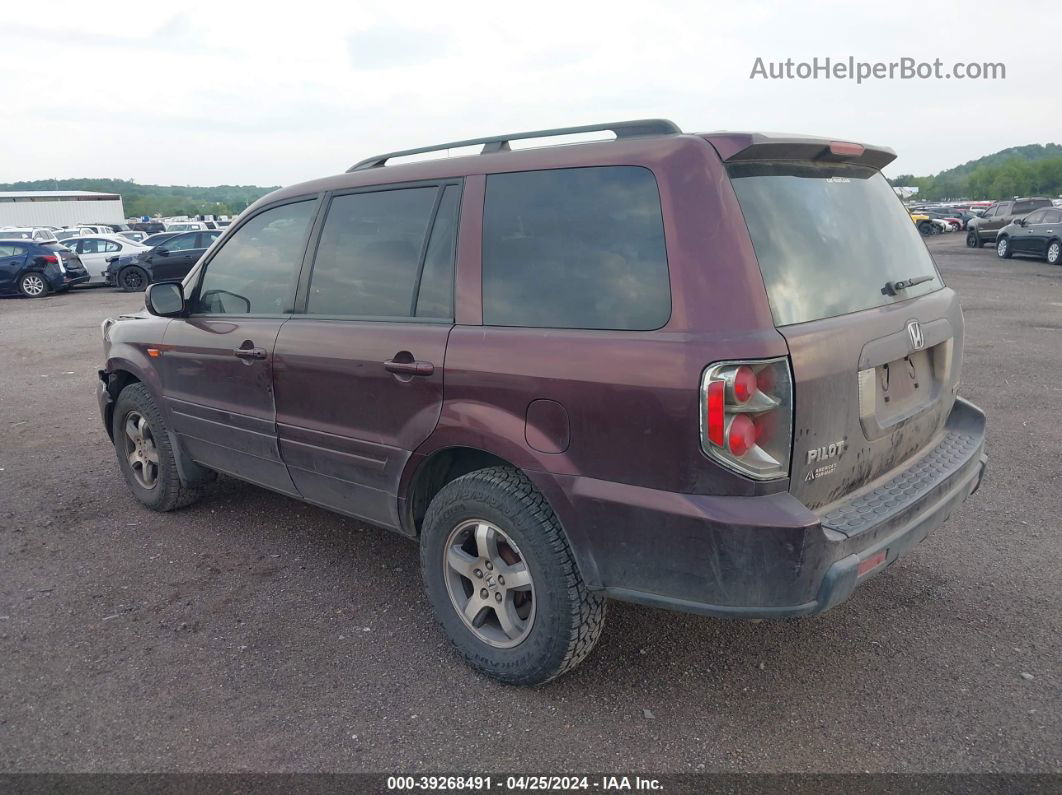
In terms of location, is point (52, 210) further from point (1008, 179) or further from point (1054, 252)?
point (1008, 179)

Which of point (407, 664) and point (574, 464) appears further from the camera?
point (407, 664)

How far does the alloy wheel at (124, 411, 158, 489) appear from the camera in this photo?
192 inches

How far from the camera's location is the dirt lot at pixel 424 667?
2684 millimetres

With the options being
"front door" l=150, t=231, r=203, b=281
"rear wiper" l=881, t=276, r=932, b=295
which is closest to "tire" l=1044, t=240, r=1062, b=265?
"front door" l=150, t=231, r=203, b=281

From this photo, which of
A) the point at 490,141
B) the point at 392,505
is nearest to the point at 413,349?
the point at 392,505

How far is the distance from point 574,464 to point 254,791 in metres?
1.43

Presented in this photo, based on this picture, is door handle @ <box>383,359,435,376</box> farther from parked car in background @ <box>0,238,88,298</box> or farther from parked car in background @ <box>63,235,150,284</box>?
parked car in background @ <box>63,235,150,284</box>

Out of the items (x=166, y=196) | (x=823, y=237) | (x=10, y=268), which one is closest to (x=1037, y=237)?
(x=823, y=237)

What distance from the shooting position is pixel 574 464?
2686 mm

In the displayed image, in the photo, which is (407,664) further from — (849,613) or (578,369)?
(849,613)

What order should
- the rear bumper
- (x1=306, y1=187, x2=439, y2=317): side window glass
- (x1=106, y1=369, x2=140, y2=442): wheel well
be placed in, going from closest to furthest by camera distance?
the rear bumper < (x1=306, y1=187, x2=439, y2=317): side window glass < (x1=106, y1=369, x2=140, y2=442): wheel well

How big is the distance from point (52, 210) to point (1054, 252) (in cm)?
6931

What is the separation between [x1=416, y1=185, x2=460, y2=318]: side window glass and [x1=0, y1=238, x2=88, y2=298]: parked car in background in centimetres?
2121

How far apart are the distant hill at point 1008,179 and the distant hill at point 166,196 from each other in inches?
3743
